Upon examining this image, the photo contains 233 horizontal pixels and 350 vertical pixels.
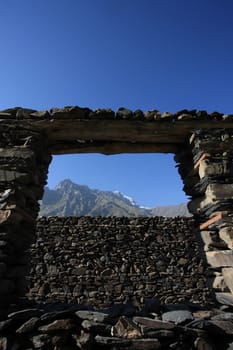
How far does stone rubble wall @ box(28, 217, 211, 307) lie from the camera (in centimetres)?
852

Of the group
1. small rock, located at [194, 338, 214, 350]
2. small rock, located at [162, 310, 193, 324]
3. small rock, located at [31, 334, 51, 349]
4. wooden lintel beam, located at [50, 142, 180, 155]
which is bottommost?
small rock, located at [194, 338, 214, 350]

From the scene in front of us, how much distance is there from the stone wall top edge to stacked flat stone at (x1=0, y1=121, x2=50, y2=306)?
218 mm

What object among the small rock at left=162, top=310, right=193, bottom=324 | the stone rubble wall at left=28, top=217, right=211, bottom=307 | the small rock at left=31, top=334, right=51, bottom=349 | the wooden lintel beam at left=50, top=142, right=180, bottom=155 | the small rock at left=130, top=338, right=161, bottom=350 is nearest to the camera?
the small rock at left=130, top=338, right=161, bottom=350

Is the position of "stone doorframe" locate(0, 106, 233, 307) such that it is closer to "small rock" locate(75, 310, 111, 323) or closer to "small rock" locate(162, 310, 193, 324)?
"small rock" locate(162, 310, 193, 324)

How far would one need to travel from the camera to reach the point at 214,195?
316cm

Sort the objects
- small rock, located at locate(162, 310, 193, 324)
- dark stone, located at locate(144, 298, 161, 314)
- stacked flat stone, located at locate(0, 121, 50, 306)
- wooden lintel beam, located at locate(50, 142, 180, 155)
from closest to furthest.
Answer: small rock, located at locate(162, 310, 193, 324) → dark stone, located at locate(144, 298, 161, 314) → stacked flat stone, located at locate(0, 121, 50, 306) → wooden lintel beam, located at locate(50, 142, 180, 155)

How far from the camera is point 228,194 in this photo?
3174mm

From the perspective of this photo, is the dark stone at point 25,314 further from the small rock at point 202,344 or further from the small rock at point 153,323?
the small rock at point 202,344

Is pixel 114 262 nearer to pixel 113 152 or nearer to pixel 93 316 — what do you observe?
pixel 113 152

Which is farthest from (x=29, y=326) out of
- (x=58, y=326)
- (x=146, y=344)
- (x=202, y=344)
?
(x=202, y=344)

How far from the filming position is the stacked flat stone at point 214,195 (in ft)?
9.50

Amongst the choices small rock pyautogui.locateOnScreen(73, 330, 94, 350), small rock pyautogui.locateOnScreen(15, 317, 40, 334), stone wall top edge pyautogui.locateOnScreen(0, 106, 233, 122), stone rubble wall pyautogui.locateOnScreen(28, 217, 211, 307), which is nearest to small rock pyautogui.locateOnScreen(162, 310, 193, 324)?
small rock pyautogui.locateOnScreen(73, 330, 94, 350)

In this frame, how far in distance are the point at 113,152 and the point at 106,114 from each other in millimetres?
662

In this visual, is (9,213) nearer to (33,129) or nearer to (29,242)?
(29,242)
